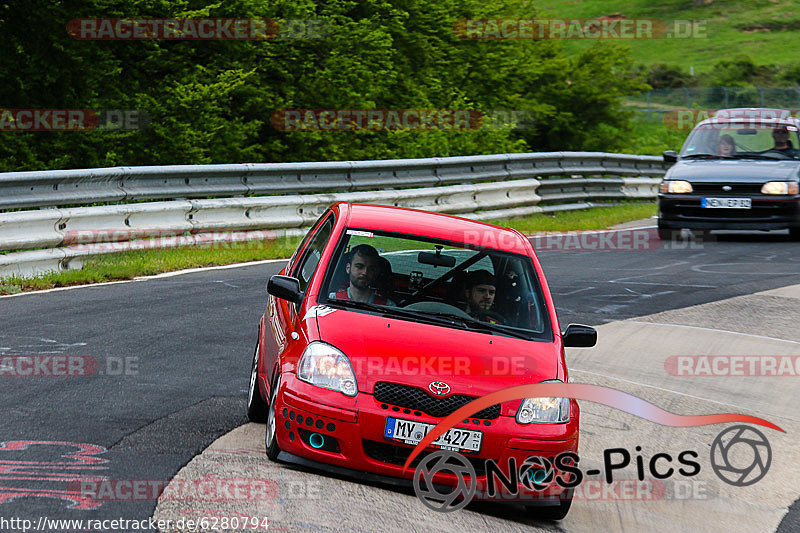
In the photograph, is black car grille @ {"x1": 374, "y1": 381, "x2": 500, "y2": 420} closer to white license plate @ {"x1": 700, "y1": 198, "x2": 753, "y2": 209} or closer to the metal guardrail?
the metal guardrail

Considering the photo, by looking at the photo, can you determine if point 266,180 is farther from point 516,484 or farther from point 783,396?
point 516,484

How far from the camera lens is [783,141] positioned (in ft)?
57.6

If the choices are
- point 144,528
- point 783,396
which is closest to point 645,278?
point 783,396

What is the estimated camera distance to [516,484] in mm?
5277

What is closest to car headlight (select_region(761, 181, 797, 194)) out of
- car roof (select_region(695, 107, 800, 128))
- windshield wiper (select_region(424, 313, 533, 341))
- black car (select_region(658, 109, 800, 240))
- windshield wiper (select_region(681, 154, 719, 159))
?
black car (select_region(658, 109, 800, 240))

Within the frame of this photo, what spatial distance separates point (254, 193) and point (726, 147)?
8127 millimetres

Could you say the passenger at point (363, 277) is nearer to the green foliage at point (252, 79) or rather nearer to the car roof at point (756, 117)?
the car roof at point (756, 117)

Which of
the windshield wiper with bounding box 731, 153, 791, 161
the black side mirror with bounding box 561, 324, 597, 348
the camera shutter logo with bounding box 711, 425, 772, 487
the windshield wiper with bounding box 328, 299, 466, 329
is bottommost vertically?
the camera shutter logo with bounding box 711, 425, 772, 487

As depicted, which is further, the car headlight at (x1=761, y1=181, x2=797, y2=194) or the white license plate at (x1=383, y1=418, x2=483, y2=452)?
the car headlight at (x1=761, y1=181, x2=797, y2=194)

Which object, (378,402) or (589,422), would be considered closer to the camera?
(378,402)

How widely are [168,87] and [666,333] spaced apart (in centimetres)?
1320

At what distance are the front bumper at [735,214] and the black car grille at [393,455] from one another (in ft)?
39.9

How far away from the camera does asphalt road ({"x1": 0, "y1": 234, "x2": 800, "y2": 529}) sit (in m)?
5.18

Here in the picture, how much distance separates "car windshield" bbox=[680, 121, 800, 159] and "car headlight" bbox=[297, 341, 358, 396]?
532 inches
